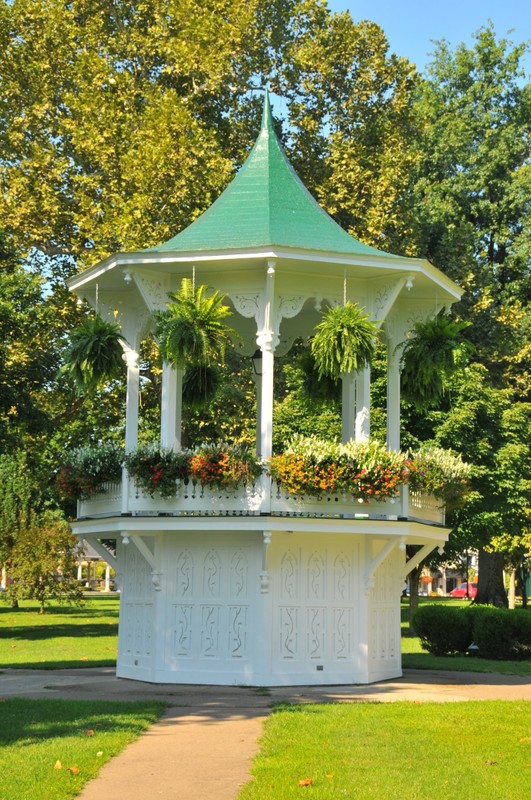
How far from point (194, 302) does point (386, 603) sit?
712 centimetres

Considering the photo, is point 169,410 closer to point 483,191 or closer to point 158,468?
point 158,468

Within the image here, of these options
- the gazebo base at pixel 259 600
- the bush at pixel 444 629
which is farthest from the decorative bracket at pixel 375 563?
the bush at pixel 444 629

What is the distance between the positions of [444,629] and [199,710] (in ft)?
49.9

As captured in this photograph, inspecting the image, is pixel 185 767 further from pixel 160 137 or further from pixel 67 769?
pixel 160 137

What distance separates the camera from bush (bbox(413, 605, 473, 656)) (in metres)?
30.5

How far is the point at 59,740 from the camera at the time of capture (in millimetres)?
12906

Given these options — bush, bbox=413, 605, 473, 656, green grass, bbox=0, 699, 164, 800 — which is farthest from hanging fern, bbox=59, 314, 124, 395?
bush, bbox=413, 605, 473, 656

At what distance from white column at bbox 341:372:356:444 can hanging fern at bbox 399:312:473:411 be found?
157 cm

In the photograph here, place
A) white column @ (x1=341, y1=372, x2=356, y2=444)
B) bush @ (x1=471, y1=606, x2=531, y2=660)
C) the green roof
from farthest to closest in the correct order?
bush @ (x1=471, y1=606, x2=531, y2=660)
white column @ (x1=341, y1=372, x2=356, y2=444)
the green roof

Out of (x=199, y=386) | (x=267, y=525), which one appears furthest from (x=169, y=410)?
(x=267, y=525)

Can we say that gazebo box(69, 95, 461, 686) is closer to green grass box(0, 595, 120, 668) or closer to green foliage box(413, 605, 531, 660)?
green grass box(0, 595, 120, 668)

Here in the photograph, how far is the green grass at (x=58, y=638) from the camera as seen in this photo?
2761 cm

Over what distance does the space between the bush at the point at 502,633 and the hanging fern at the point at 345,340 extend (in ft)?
40.8

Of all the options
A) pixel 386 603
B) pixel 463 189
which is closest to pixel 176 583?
pixel 386 603
